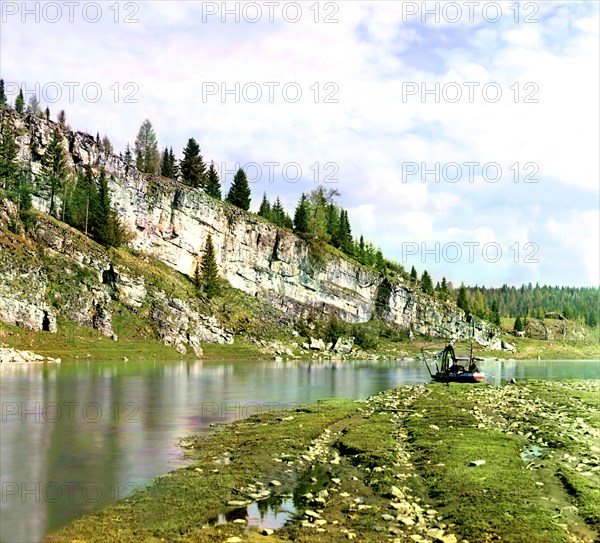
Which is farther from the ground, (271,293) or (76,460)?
(271,293)

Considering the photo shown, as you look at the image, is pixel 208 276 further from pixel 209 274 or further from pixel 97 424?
pixel 97 424

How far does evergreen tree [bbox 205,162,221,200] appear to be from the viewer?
195 meters

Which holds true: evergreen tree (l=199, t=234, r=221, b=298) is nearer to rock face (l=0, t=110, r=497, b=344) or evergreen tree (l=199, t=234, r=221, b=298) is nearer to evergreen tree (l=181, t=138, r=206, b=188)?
rock face (l=0, t=110, r=497, b=344)

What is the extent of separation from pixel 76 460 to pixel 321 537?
1480cm

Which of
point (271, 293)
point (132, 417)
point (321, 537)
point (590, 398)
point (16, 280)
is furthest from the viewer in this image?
point (271, 293)

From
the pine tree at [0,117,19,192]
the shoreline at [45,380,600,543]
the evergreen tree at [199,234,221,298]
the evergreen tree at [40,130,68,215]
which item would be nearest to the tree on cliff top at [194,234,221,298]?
the evergreen tree at [199,234,221,298]

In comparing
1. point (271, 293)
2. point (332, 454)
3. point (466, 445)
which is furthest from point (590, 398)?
point (271, 293)

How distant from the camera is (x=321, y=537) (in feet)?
56.0

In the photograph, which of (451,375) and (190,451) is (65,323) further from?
(190,451)

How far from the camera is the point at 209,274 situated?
519ft

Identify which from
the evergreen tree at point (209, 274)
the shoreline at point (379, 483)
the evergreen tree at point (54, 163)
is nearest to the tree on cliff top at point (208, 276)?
the evergreen tree at point (209, 274)

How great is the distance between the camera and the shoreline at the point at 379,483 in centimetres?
1778

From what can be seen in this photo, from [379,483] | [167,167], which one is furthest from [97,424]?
[167,167]

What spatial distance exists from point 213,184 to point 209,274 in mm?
49104
